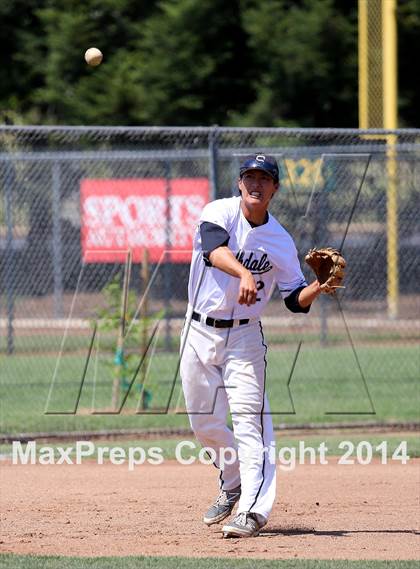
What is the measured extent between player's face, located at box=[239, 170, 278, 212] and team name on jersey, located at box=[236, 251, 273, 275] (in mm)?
→ 267

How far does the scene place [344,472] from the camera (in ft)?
28.9

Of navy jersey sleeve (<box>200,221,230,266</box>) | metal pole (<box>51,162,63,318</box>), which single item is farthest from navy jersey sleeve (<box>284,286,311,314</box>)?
metal pole (<box>51,162,63,318</box>)

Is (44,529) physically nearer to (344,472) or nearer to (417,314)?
(344,472)

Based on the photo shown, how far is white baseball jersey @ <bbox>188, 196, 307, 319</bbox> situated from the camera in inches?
257

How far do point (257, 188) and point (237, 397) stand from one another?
1166 millimetres

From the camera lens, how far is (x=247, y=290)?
6.05 metres

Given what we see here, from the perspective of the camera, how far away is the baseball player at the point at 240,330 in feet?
21.0

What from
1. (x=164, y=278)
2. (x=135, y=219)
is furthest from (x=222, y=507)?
(x=164, y=278)

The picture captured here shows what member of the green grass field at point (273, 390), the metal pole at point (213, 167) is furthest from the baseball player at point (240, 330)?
the metal pole at point (213, 167)

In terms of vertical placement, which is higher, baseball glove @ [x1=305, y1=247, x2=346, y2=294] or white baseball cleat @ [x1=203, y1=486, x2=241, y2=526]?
baseball glove @ [x1=305, y1=247, x2=346, y2=294]

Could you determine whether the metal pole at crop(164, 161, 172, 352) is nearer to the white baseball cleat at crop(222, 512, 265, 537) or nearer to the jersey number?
the jersey number

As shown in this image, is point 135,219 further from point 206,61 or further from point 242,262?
point 206,61

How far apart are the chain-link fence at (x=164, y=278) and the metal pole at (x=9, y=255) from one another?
29 millimetres

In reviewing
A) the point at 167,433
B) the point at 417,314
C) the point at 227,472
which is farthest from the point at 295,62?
the point at 227,472
